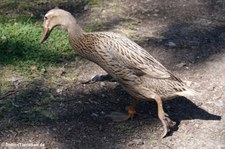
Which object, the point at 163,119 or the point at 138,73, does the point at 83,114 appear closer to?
the point at 138,73

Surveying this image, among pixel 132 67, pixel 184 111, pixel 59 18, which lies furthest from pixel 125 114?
pixel 59 18

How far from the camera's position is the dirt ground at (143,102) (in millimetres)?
4793

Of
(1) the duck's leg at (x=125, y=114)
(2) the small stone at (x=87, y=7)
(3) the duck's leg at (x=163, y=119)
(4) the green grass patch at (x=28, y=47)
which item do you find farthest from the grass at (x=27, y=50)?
(3) the duck's leg at (x=163, y=119)

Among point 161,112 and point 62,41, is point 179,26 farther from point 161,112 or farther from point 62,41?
point 161,112

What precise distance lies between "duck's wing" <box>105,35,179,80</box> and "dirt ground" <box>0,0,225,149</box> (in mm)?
552

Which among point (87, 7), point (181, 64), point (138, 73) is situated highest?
point (138, 73)

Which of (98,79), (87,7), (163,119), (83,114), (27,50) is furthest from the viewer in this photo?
(87,7)

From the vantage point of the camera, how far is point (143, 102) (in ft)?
18.0

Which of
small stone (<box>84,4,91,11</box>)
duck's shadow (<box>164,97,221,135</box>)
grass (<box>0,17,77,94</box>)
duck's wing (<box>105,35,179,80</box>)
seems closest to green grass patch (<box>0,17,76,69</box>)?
grass (<box>0,17,77,94</box>)

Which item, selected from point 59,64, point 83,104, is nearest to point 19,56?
point 59,64

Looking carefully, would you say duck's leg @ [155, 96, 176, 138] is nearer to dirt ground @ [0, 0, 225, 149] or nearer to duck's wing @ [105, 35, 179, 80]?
dirt ground @ [0, 0, 225, 149]

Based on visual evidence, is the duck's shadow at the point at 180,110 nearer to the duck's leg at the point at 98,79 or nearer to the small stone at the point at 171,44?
the duck's leg at the point at 98,79

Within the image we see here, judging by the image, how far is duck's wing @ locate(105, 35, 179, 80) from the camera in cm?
493

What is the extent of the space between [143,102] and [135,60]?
2.37 feet
